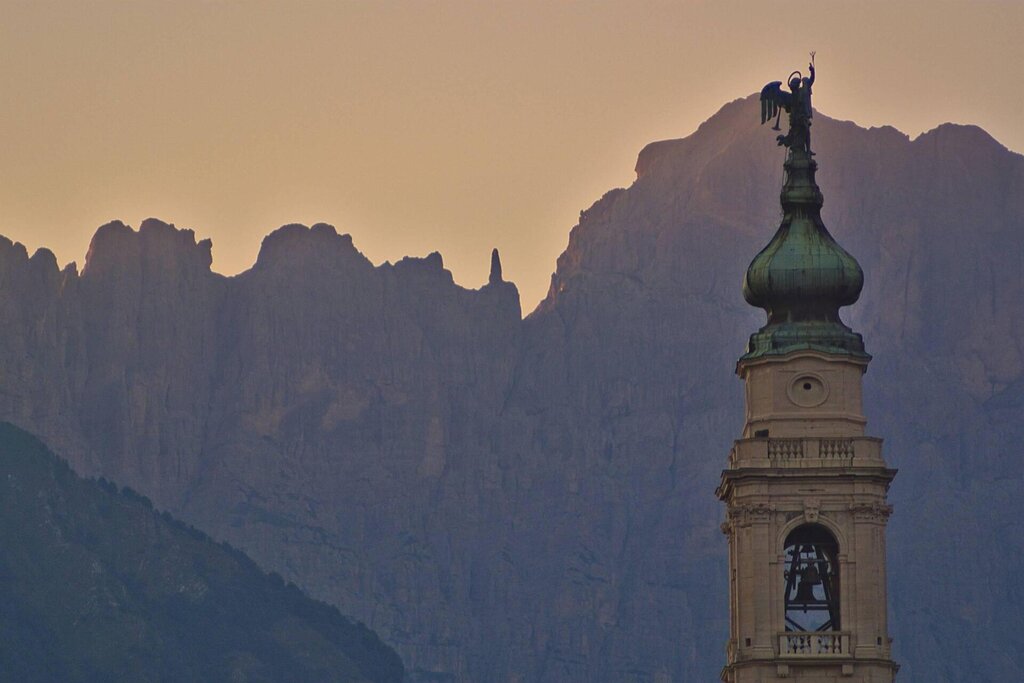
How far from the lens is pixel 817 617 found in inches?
3686

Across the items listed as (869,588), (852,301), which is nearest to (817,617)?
(869,588)

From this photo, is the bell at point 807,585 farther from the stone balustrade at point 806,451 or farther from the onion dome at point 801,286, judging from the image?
the onion dome at point 801,286

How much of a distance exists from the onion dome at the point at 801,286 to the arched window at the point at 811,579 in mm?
4549

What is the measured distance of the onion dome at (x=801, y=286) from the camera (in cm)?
9375

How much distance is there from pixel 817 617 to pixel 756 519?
2.94 meters

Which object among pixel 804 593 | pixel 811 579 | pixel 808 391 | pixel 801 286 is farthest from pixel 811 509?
pixel 801 286

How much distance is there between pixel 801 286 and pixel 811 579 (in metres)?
7.21

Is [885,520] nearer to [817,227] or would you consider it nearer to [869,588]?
[869,588]

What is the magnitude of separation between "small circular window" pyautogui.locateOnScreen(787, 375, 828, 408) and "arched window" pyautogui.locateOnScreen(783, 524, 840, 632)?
119 inches

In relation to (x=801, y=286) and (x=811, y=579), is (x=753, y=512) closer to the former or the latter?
(x=811, y=579)

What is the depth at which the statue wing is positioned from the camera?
96500 mm

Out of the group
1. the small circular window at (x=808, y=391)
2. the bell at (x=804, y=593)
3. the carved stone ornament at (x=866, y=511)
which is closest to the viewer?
the carved stone ornament at (x=866, y=511)

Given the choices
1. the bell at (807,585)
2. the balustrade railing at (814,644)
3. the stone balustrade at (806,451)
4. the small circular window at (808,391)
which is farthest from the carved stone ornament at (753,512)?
the balustrade railing at (814,644)

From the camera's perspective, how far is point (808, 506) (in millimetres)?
92688
